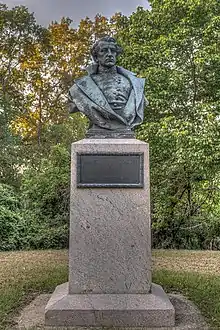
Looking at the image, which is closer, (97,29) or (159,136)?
(159,136)

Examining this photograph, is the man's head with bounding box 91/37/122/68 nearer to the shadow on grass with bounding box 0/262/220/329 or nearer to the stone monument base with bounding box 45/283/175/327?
the stone monument base with bounding box 45/283/175/327

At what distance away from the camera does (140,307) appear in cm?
412

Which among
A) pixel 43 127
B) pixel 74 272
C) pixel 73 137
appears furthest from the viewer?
pixel 43 127

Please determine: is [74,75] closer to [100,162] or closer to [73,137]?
[73,137]

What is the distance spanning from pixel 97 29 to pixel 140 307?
1651 centimetres

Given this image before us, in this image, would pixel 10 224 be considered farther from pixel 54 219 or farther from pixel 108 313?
pixel 108 313

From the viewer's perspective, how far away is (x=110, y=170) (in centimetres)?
437

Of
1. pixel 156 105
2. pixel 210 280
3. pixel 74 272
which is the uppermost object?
pixel 156 105

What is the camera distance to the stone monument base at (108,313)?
13.3 ft

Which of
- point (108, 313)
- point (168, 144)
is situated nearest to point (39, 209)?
point (168, 144)

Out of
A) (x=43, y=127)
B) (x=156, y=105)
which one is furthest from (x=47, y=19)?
(x=156, y=105)

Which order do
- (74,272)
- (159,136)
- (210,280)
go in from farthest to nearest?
(159,136), (210,280), (74,272)

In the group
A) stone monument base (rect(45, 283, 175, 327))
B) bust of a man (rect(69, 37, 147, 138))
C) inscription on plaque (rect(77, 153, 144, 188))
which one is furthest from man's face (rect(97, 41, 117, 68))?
stone monument base (rect(45, 283, 175, 327))

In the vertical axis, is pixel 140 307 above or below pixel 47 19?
below
